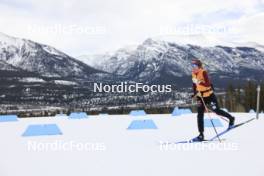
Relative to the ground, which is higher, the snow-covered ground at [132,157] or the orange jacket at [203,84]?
the orange jacket at [203,84]

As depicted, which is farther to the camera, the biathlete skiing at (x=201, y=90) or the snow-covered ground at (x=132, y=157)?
the biathlete skiing at (x=201, y=90)

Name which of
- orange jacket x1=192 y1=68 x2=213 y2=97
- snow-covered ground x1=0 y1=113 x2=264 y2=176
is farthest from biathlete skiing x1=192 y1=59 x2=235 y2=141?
snow-covered ground x1=0 y1=113 x2=264 y2=176

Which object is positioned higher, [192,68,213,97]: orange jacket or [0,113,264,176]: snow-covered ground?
[192,68,213,97]: orange jacket

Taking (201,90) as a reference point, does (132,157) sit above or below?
below

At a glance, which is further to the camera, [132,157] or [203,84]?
[203,84]

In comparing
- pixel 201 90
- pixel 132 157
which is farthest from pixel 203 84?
pixel 132 157

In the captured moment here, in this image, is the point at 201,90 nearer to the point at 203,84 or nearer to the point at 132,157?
the point at 203,84

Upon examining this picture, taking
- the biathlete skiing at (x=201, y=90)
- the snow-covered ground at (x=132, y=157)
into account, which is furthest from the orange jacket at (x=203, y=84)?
the snow-covered ground at (x=132, y=157)

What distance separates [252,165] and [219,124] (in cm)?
930

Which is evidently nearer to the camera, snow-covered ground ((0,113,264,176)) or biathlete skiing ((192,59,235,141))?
snow-covered ground ((0,113,264,176))

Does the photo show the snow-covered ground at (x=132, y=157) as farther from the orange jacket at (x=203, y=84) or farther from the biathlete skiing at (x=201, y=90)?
the orange jacket at (x=203, y=84)

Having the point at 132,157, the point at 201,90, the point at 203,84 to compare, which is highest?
the point at 203,84

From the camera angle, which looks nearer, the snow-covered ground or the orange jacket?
the snow-covered ground

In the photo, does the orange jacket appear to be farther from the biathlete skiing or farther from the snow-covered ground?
the snow-covered ground
